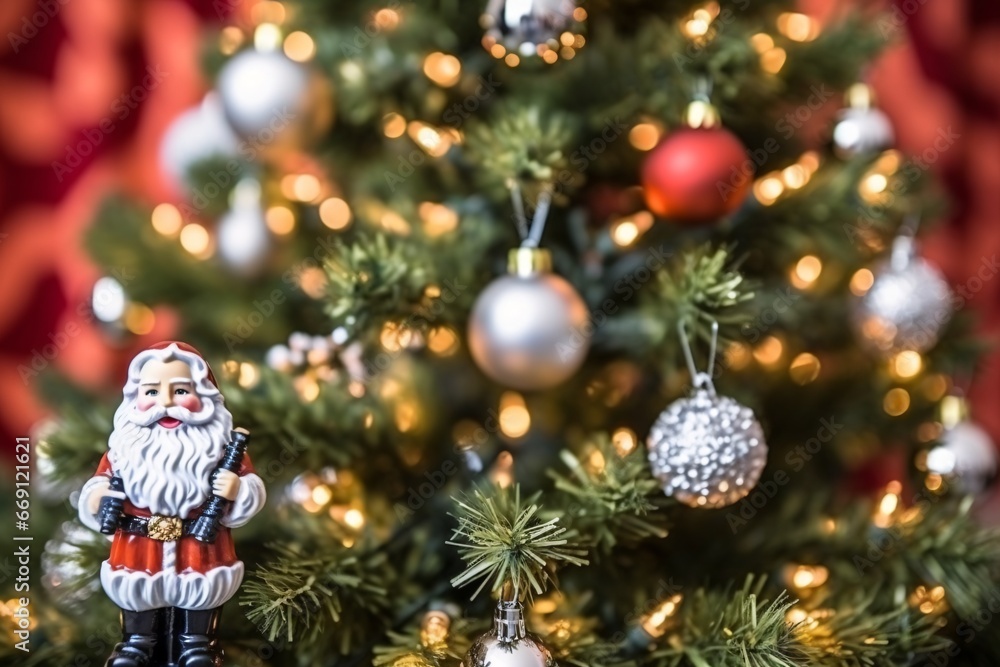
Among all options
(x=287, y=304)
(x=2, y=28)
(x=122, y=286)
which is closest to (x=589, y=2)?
(x=287, y=304)

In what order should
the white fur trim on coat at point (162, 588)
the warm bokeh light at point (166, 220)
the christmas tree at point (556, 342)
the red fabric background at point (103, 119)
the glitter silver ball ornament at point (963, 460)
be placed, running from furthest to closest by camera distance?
the red fabric background at point (103, 119) → the warm bokeh light at point (166, 220) → the glitter silver ball ornament at point (963, 460) → the christmas tree at point (556, 342) → the white fur trim on coat at point (162, 588)

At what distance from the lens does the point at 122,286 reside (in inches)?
35.1

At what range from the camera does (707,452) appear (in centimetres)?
62

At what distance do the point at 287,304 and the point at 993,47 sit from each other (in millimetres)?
1145

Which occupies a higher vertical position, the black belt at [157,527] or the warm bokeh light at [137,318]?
the warm bokeh light at [137,318]

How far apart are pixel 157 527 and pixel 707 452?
37 centimetres

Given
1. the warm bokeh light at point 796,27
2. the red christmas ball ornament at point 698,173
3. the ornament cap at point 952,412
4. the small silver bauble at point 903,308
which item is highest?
the warm bokeh light at point 796,27

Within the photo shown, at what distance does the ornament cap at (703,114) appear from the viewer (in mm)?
727

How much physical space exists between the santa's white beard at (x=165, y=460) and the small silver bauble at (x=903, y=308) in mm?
616

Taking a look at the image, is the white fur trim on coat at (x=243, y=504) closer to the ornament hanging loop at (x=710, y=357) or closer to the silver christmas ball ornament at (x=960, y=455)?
the ornament hanging loop at (x=710, y=357)

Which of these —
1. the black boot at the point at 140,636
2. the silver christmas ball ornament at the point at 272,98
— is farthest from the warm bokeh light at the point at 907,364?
the black boot at the point at 140,636

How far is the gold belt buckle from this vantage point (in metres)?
0.51

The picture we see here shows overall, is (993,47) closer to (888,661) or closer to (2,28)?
(888,661)

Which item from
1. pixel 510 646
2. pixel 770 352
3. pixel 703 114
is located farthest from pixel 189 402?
pixel 770 352
